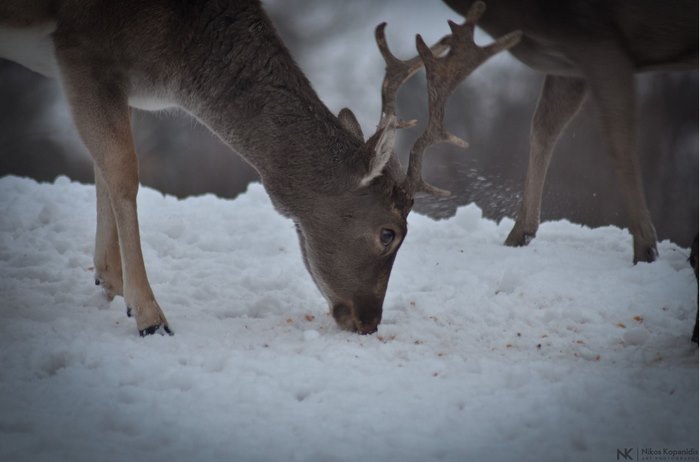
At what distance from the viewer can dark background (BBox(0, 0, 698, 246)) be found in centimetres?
686

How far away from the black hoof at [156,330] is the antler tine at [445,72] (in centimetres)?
142

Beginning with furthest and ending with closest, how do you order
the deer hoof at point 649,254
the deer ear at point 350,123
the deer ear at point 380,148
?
the deer hoof at point 649,254
the deer ear at point 350,123
the deer ear at point 380,148

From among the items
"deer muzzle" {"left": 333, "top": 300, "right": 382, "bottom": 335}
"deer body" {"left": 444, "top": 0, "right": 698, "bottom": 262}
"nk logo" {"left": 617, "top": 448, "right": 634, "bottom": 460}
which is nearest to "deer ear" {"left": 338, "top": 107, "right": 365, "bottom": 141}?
"deer muzzle" {"left": 333, "top": 300, "right": 382, "bottom": 335}

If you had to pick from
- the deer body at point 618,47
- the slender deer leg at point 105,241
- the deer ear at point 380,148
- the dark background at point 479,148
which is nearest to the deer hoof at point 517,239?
the dark background at point 479,148

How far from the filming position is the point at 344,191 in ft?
12.8

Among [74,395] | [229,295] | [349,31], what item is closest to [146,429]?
[74,395]

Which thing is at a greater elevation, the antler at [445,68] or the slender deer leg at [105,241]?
the antler at [445,68]

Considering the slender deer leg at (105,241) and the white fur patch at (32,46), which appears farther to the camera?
the slender deer leg at (105,241)

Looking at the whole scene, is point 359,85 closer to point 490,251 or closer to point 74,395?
point 490,251

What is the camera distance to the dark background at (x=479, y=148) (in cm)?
686

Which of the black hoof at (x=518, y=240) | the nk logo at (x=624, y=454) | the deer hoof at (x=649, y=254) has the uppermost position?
the black hoof at (x=518, y=240)

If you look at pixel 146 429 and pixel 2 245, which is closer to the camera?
pixel 146 429

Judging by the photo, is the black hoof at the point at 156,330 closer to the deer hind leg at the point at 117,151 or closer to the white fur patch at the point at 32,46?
the deer hind leg at the point at 117,151

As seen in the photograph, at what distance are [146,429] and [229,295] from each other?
2.07m
